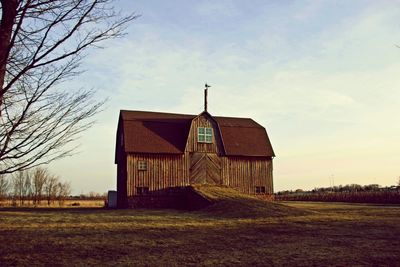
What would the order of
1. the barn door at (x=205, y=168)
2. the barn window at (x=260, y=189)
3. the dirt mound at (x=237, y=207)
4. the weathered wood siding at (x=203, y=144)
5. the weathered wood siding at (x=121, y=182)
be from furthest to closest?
the barn window at (x=260, y=189), the weathered wood siding at (x=203, y=144), the barn door at (x=205, y=168), the weathered wood siding at (x=121, y=182), the dirt mound at (x=237, y=207)

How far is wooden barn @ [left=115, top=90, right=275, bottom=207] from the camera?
34438mm

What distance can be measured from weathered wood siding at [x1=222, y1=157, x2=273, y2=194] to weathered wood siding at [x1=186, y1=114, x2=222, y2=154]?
129 cm

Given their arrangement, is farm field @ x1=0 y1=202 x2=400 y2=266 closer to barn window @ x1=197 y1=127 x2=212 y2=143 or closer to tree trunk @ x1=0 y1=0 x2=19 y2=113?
tree trunk @ x1=0 y1=0 x2=19 y2=113

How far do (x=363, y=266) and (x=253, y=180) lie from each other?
27.4m

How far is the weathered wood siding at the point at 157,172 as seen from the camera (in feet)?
112

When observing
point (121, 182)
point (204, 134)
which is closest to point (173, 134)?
point (204, 134)

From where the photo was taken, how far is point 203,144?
1449 inches

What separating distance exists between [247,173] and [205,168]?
3946mm

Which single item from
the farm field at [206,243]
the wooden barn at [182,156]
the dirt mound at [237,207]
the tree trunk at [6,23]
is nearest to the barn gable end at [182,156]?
the wooden barn at [182,156]

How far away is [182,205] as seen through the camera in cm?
3447

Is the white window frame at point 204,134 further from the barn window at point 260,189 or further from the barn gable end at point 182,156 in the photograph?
the barn window at point 260,189

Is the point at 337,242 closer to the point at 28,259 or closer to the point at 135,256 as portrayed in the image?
the point at 135,256

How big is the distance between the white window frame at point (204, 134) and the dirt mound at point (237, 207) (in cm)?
460

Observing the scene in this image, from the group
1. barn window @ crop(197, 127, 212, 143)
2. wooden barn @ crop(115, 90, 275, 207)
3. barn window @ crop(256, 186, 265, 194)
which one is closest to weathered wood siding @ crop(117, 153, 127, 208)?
wooden barn @ crop(115, 90, 275, 207)
